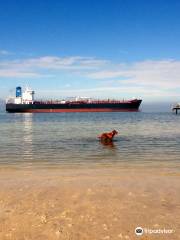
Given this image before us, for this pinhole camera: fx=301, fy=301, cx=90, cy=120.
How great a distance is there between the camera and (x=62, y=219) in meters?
7.26

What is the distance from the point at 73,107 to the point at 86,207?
116 m

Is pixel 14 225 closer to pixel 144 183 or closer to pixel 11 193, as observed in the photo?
pixel 11 193

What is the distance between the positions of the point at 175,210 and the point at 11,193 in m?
5.09

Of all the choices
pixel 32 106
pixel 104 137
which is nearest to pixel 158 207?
pixel 104 137

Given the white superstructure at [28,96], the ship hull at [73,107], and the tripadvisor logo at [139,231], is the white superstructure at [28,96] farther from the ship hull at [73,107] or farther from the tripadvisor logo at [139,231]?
the tripadvisor logo at [139,231]

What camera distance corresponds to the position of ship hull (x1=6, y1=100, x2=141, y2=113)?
121 metres

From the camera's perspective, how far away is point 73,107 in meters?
124

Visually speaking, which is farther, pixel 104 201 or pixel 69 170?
pixel 69 170

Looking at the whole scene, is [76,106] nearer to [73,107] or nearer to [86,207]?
[73,107]

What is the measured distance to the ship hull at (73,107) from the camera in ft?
398

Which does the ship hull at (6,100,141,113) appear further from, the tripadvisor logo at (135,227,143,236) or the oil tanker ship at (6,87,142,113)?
the tripadvisor logo at (135,227,143,236)

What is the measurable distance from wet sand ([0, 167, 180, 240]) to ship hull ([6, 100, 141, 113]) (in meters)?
109

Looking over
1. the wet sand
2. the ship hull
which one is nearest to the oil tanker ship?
the ship hull

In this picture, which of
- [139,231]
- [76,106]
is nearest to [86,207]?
[139,231]
